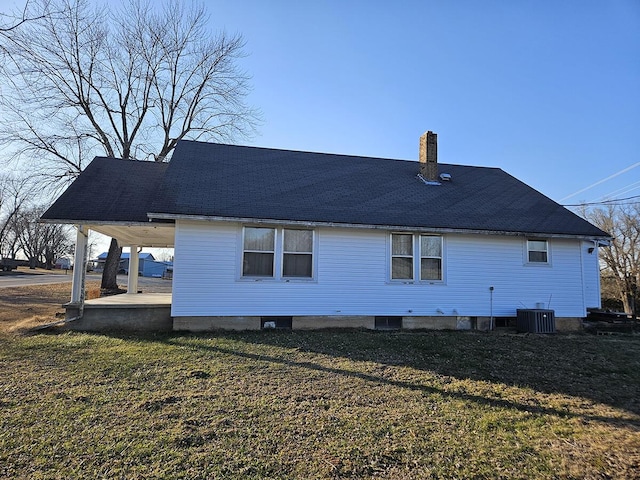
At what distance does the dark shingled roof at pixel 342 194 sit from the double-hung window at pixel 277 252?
24.4 inches

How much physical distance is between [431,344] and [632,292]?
81.5 feet

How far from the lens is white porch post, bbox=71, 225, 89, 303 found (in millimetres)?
10438

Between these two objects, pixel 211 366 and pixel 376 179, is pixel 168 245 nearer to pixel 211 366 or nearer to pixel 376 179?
pixel 376 179

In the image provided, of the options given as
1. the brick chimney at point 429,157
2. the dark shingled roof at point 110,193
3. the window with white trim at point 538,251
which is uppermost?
the brick chimney at point 429,157

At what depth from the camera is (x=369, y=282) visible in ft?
36.1

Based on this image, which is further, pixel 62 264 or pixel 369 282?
pixel 62 264

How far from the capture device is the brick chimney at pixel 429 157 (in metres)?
14.4

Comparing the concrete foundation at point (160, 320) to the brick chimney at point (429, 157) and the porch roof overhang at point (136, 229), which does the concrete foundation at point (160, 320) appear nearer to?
the porch roof overhang at point (136, 229)

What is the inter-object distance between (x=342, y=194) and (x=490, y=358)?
20.5ft

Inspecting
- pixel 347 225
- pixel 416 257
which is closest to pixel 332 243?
pixel 347 225

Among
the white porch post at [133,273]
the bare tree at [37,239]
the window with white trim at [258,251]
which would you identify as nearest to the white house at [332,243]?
the window with white trim at [258,251]

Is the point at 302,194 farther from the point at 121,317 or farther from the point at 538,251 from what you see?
the point at 538,251

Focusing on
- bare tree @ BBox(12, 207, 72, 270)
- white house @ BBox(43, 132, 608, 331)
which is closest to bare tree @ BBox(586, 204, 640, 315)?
white house @ BBox(43, 132, 608, 331)

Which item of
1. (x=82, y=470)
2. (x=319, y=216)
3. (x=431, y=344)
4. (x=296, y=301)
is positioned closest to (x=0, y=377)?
(x=82, y=470)
